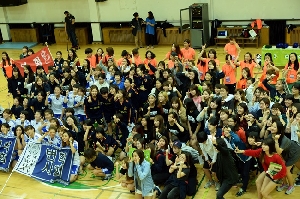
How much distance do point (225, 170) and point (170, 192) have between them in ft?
3.13

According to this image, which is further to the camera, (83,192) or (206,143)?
(83,192)

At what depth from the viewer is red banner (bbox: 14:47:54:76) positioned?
11930mm

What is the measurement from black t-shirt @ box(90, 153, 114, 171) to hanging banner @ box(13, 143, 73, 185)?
0.53m

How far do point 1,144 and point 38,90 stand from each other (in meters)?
1.91

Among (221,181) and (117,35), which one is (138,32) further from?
(221,181)

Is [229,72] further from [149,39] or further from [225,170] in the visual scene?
[149,39]

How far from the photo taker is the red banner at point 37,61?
470 inches

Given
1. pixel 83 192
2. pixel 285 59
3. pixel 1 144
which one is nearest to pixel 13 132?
pixel 1 144

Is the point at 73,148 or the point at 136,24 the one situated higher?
the point at 136,24

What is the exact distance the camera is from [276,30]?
50.0ft

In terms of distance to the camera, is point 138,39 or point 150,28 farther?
point 138,39

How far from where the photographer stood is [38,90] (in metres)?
10.0

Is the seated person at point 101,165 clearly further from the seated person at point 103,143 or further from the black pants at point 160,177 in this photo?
the black pants at point 160,177

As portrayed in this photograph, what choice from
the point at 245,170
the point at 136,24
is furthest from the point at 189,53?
the point at 136,24
